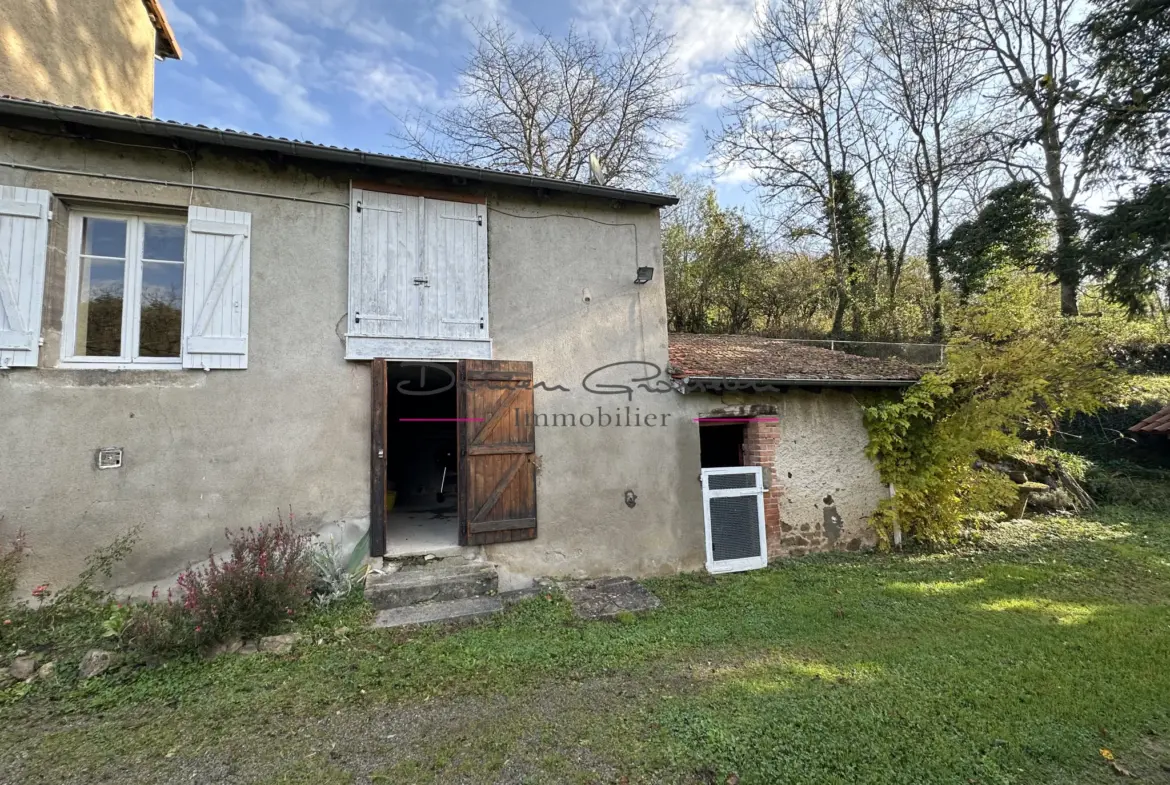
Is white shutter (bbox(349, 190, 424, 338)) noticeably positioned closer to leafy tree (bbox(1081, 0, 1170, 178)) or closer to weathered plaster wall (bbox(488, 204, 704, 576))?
weathered plaster wall (bbox(488, 204, 704, 576))

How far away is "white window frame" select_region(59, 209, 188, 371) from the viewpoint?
4312 millimetres

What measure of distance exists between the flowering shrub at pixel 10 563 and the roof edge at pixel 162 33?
28.2 feet

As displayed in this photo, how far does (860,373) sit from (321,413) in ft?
22.0

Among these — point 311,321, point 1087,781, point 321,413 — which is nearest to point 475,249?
point 311,321

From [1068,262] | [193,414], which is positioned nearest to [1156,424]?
[1068,262]

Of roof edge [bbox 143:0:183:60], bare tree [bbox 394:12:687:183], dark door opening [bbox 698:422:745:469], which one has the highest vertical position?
bare tree [bbox 394:12:687:183]

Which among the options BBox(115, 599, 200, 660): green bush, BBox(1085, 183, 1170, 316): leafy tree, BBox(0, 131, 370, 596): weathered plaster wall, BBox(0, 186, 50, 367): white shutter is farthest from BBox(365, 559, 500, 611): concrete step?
BBox(1085, 183, 1170, 316): leafy tree

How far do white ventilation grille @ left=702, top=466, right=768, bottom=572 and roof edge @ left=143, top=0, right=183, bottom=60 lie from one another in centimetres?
1130

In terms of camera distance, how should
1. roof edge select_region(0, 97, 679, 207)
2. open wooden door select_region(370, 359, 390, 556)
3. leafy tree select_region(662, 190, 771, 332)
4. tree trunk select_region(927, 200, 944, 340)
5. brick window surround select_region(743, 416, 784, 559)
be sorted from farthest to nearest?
leafy tree select_region(662, 190, 771, 332)
tree trunk select_region(927, 200, 944, 340)
brick window surround select_region(743, 416, 784, 559)
open wooden door select_region(370, 359, 390, 556)
roof edge select_region(0, 97, 679, 207)

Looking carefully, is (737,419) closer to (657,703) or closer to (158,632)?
(657,703)

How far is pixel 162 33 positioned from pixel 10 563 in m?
9.30

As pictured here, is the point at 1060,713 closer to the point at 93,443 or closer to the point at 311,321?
the point at 311,321

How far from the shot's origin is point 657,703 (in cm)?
314

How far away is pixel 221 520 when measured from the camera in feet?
14.7
